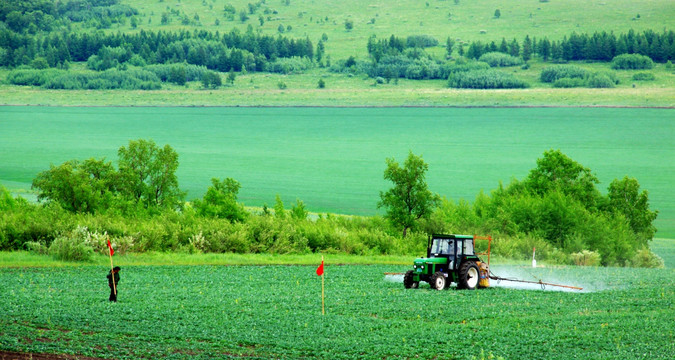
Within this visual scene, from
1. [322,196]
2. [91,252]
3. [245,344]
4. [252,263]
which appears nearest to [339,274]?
[252,263]

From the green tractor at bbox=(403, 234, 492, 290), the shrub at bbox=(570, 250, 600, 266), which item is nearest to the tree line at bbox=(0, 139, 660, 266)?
the shrub at bbox=(570, 250, 600, 266)

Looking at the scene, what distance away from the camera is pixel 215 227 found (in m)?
46.9

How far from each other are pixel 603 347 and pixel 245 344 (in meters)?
9.00

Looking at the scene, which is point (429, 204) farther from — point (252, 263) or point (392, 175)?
point (252, 263)

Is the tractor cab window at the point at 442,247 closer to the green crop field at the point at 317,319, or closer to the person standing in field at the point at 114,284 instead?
the green crop field at the point at 317,319

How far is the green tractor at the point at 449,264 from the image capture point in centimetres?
3041

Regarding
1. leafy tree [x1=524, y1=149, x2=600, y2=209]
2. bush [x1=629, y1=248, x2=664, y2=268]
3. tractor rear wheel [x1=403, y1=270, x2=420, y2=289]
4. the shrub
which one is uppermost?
tractor rear wheel [x1=403, y1=270, x2=420, y2=289]

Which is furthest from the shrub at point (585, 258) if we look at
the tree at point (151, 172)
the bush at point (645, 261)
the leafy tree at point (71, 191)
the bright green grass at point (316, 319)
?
the leafy tree at point (71, 191)

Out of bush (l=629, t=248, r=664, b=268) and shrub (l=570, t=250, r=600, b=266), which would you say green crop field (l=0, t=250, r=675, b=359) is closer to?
shrub (l=570, t=250, r=600, b=266)

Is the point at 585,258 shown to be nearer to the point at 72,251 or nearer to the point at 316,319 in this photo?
Answer: the point at 72,251

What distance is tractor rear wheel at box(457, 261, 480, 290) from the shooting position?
100ft

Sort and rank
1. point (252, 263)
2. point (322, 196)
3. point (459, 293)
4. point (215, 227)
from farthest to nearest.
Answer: point (322, 196), point (215, 227), point (252, 263), point (459, 293)

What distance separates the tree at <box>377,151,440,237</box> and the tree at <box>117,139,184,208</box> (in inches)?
711

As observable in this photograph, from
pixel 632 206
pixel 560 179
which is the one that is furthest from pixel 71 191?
pixel 632 206
